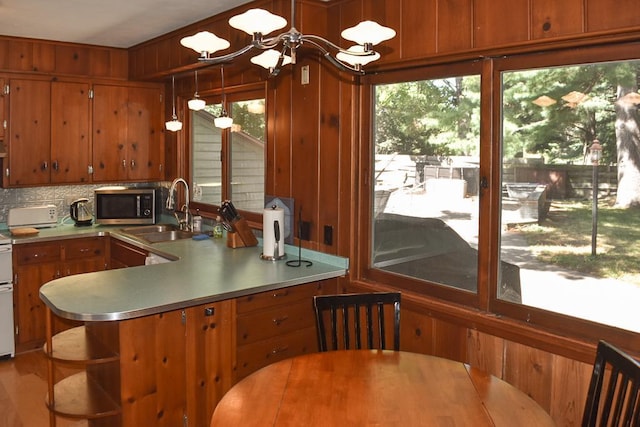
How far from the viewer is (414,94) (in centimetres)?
297

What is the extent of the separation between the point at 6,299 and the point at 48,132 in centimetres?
138

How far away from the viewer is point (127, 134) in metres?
5.05

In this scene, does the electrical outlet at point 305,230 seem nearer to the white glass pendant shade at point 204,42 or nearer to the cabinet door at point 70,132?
the white glass pendant shade at point 204,42

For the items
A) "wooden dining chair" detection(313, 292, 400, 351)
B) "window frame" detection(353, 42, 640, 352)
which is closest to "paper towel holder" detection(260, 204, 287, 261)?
"window frame" detection(353, 42, 640, 352)

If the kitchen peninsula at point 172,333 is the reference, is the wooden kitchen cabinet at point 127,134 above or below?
above

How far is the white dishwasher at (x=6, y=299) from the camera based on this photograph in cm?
420

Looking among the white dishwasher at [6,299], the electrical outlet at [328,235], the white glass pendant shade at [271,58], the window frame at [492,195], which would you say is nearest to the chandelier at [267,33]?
the white glass pendant shade at [271,58]

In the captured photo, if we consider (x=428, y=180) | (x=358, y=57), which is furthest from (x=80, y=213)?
(x=358, y=57)

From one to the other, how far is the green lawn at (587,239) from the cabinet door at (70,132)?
377 centimetres

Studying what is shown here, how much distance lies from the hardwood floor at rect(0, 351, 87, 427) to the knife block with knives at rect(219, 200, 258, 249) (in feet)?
4.60

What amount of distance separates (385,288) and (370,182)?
60 cm

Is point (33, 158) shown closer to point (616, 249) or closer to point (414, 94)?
point (414, 94)

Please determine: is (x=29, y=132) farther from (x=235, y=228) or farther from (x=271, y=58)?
(x=271, y=58)

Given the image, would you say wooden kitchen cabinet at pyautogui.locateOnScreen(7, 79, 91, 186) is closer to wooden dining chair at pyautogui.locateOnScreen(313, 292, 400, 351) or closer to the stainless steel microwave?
the stainless steel microwave
